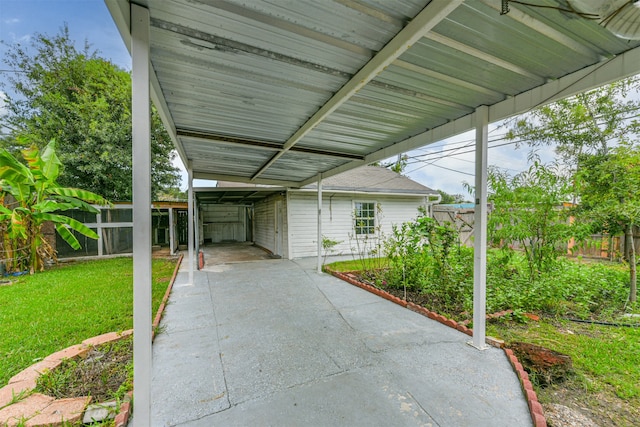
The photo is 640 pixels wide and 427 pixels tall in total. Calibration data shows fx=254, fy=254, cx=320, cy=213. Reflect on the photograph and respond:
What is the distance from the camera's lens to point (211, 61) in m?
2.04

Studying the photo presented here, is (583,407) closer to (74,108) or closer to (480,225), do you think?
(480,225)

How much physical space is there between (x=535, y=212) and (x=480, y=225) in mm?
1765

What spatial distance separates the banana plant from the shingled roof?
424 cm

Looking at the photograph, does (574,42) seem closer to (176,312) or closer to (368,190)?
(176,312)

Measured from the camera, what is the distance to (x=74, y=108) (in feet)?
34.5

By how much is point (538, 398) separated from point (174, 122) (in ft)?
15.9

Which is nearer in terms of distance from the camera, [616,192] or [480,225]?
[480,225]

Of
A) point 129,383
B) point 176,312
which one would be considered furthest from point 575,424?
point 176,312

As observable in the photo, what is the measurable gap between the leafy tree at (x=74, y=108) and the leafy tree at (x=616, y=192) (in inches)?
528

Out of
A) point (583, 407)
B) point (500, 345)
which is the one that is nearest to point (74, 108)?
point (500, 345)

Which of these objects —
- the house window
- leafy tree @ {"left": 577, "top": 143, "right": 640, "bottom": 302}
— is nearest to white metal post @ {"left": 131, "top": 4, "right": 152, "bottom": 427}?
leafy tree @ {"left": 577, "top": 143, "right": 640, "bottom": 302}

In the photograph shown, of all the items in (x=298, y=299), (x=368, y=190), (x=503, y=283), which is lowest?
(x=298, y=299)

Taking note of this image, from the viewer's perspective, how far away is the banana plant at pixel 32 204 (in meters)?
4.14

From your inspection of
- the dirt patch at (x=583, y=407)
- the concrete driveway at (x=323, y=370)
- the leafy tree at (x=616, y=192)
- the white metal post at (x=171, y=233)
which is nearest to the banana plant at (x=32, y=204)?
the concrete driveway at (x=323, y=370)
